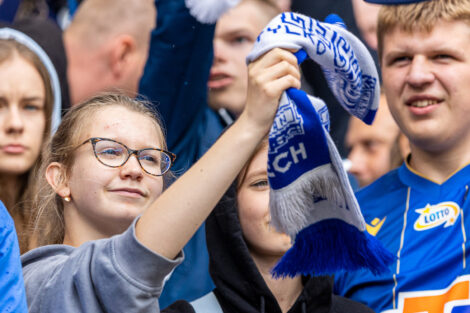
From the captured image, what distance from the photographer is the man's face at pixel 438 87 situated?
2.88 meters

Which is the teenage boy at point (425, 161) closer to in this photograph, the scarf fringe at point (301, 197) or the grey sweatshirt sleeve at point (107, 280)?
the scarf fringe at point (301, 197)

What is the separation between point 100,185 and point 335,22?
35.5 inches

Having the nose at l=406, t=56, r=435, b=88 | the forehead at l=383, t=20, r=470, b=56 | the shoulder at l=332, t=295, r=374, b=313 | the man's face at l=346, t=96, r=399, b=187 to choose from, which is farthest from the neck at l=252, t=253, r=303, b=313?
the man's face at l=346, t=96, r=399, b=187

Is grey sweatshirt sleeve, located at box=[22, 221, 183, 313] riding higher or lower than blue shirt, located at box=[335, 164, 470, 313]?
higher

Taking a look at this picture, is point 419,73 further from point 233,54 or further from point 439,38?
point 233,54

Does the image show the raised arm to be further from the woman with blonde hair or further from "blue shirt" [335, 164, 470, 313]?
the woman with blonde hair

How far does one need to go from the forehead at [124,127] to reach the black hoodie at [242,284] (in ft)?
1.54

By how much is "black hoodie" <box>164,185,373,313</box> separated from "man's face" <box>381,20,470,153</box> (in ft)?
2.22

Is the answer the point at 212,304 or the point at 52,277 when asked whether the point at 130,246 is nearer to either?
the point at 52,277

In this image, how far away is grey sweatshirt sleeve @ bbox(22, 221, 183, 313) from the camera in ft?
6.18

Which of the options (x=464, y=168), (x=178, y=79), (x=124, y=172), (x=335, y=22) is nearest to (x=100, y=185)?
(x=124, y=172)

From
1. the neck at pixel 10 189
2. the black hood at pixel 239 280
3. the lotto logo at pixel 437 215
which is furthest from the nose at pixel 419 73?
the neck at pixel 10 189

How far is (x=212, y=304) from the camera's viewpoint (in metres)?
2.75

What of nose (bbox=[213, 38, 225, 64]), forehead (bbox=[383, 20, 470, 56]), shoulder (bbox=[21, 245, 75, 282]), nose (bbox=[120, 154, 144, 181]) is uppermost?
forehead (bbox=[383, 20, 470, 56])
